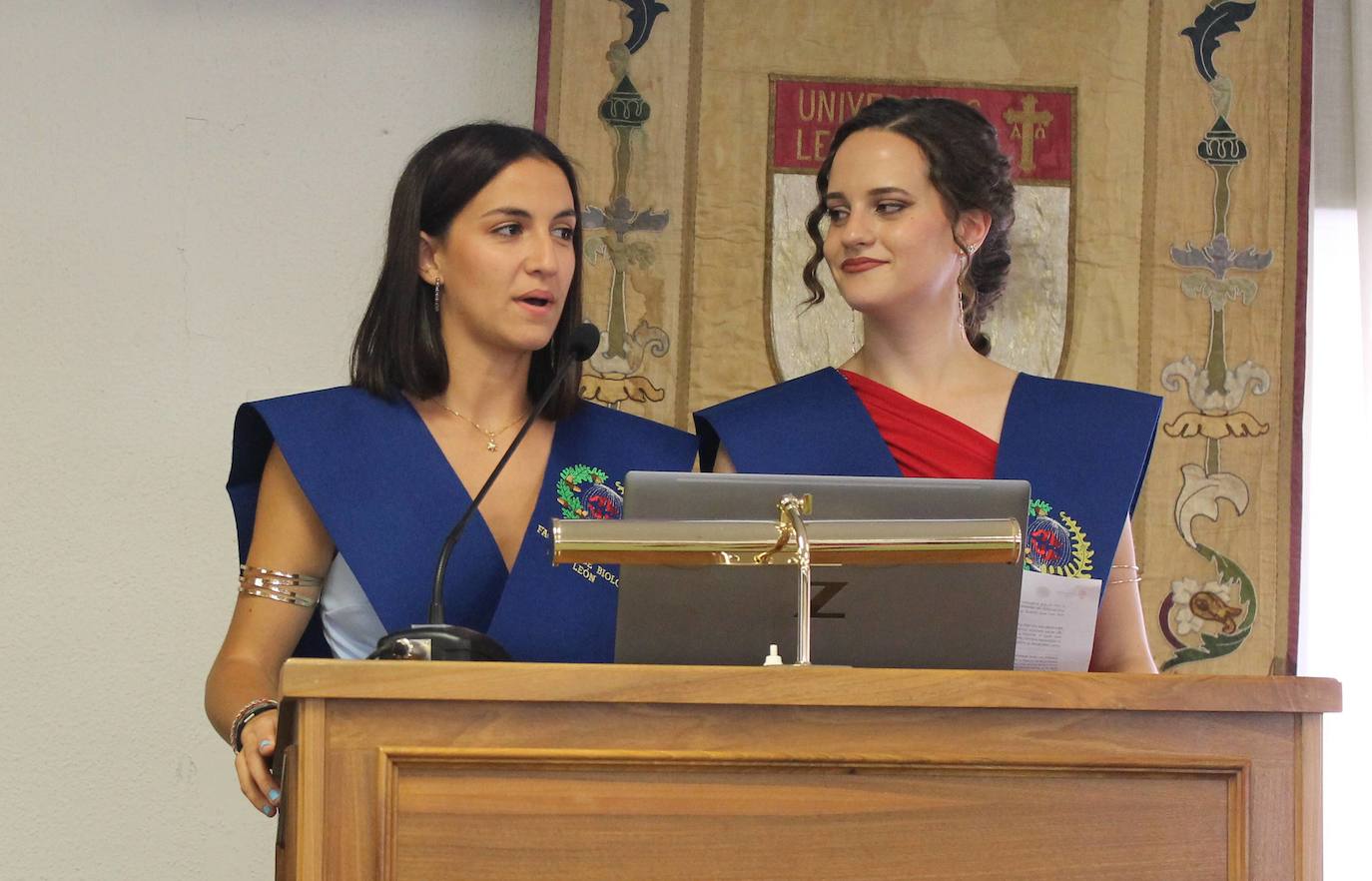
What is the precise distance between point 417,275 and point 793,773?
1.05m

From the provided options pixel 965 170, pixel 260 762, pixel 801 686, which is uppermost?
pixel 965 170

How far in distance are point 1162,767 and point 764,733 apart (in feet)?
0.88

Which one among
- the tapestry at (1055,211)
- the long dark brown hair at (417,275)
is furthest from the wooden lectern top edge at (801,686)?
the tapestry at (1055,211)

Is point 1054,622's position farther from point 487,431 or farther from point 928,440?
point 487,431

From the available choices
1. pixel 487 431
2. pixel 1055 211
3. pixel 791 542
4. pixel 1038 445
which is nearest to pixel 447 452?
pixel 487 431

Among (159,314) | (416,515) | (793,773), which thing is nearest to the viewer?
(793,773)

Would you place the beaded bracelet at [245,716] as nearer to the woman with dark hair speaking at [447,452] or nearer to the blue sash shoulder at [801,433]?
the woman with dark hair speaking at [447,452]

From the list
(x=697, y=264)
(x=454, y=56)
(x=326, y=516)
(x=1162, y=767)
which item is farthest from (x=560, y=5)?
(x=1162, y=767)

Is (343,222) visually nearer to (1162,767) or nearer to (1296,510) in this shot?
(1296,510)

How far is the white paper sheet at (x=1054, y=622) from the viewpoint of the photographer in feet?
5.47

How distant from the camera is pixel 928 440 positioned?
6.28 feet

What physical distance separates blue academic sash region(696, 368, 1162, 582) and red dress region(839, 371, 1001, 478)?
19mm

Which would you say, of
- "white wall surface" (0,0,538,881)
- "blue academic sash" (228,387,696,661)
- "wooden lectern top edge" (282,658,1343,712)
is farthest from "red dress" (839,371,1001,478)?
"white wall surface" (0,0,538,881)

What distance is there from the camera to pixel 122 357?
2.55 metres
